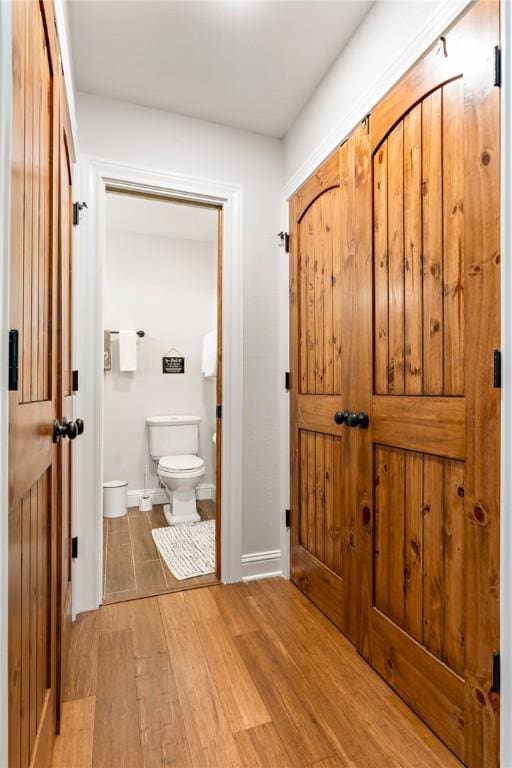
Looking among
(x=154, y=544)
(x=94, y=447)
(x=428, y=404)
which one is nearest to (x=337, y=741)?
(x=428, y=404)

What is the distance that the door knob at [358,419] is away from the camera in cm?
159

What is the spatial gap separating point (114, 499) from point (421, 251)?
2.99 metres

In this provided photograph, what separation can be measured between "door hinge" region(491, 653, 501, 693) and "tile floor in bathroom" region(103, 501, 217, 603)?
1.50m

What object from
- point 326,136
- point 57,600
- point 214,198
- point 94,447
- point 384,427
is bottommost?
point 57,600

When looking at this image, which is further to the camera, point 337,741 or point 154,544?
point 154,544

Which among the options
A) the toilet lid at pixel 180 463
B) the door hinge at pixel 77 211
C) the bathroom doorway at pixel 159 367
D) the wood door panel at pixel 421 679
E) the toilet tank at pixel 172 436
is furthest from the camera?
the toilet tank at pixel 172 436

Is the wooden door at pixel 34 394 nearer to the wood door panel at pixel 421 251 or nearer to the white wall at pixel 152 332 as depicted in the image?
the wood door panel at pixel 421 251

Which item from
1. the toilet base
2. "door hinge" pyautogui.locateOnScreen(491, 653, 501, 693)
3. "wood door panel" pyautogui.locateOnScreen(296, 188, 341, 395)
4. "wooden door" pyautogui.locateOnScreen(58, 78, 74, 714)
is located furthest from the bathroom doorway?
"door hinge" pyautogui.locateOnScreen(491, 653, 501, 693)

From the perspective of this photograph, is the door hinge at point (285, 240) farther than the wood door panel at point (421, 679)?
Yes

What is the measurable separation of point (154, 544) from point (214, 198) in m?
2.24

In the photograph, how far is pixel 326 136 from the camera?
1.91m

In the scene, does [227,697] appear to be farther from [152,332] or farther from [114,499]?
[152,332]

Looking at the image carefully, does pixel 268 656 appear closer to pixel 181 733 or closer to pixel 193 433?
pixel 181 733

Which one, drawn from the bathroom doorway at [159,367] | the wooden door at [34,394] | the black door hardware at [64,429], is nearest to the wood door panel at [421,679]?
the wooden door at [34,394]
